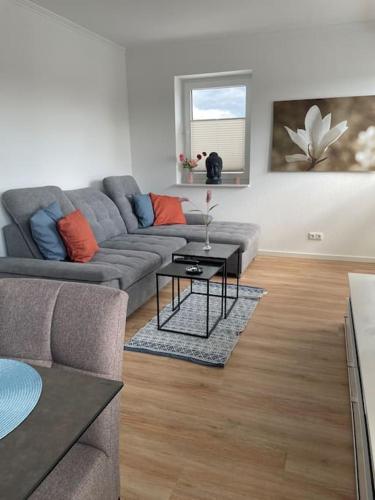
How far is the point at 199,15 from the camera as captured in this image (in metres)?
3.73

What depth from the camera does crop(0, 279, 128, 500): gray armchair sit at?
1.17 meters

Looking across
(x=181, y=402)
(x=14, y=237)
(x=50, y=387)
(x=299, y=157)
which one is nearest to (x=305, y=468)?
(x=181, y=402)

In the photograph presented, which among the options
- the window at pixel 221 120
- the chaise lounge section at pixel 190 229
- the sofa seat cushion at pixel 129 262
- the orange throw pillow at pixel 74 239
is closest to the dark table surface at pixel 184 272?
the sofa seat cushion at pixel 129 262

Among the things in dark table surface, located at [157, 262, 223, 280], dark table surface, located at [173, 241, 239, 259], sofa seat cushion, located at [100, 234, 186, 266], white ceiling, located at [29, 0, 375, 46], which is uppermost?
white ceiling, located at [29, 0, 375, 46]

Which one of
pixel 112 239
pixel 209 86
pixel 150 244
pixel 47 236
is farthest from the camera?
pixel 209 86

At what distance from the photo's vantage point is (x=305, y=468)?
5.45 ft

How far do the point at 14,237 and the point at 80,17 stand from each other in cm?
228

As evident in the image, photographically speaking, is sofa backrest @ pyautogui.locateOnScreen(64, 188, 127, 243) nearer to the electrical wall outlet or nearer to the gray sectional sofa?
the gray sectional sofa

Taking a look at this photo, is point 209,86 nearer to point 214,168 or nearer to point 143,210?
point 214,168

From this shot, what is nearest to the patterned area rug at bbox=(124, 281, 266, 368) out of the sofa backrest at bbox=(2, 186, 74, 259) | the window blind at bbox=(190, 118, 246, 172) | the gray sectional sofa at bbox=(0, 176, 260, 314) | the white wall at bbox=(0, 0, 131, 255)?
the gray sectional sofa at bbox=(0, 176, 260, 314)

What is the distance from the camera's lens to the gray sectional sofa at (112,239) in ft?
9.34

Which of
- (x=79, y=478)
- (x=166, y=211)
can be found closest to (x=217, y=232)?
(x=166, y=211)

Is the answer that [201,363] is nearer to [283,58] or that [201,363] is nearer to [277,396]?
[277,396]

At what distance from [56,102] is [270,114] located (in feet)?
7.94
